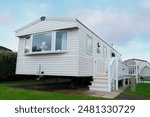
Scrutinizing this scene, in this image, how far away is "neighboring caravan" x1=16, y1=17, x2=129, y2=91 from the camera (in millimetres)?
8289

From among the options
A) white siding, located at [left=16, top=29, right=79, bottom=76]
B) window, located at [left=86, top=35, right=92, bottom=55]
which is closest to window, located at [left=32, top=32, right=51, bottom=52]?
white siding, located at [left=16, top=29, right=79, bottom=76]

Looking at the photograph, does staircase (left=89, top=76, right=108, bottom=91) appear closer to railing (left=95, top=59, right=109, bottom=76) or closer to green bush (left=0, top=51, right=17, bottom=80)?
railing (left=95, top=59, right=109, bottom=76)

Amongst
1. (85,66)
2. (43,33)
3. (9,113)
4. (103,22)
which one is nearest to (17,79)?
(43,33)

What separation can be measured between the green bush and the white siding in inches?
95.9

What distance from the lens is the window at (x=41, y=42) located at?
9.13 meters

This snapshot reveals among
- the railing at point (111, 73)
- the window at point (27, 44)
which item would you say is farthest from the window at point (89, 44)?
the window at point (27, 44)

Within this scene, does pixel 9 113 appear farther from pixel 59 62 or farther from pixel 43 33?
pixel 43 33

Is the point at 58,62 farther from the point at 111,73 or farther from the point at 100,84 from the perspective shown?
the point at 111,73

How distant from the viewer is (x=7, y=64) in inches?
486

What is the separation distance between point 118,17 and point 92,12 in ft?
7.08

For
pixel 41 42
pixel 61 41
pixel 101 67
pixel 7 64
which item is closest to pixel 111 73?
pixel 101 67

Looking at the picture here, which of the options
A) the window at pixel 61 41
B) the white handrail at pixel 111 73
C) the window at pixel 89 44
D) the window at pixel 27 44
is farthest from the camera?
the window at pixel 27 44

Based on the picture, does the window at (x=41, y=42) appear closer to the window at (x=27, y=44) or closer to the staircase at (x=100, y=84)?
the window at (x=27, y=44)

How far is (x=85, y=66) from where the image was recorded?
354 inches
